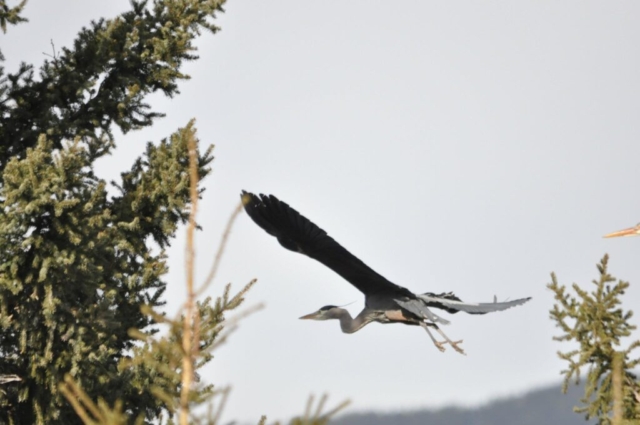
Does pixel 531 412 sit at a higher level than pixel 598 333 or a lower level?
higher

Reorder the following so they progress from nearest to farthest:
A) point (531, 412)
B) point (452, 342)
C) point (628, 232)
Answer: point (452, 342), point (628, 232), point (531, 412)

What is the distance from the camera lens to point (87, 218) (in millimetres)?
9258

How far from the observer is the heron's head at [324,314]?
995 cm

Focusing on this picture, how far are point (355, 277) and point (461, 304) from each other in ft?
3.38

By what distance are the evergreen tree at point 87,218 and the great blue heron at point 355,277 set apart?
106cm

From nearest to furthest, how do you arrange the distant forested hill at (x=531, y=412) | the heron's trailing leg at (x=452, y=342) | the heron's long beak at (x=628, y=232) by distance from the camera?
the heron's trailing leg at (x=452, y=342) → the heron's long beak at (x=628, y=232) → the distant forested hill at (x=531, y=412)

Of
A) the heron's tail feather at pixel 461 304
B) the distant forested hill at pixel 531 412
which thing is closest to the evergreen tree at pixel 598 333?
the heron's tail feather at pixel 461 304

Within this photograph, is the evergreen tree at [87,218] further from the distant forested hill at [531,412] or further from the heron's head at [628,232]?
the distant forested hill at [531,412]

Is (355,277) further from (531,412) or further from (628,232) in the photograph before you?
(531,412)

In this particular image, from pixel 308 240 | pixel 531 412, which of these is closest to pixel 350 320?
pixel 308 240

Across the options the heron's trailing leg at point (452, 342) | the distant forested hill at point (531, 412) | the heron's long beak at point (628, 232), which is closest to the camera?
the heron's trailing leg at point (452, 342)

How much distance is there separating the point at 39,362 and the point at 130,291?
1620 mm

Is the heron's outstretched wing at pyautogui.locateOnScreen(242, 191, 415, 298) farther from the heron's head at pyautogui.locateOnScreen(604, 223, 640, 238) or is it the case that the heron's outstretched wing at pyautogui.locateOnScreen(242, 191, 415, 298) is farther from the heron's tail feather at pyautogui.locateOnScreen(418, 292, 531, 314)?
the heron's head at pyautogui.locateOnScreen(604, 223, 640, 238)

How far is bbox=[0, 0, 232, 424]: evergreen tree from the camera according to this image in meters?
8.98
